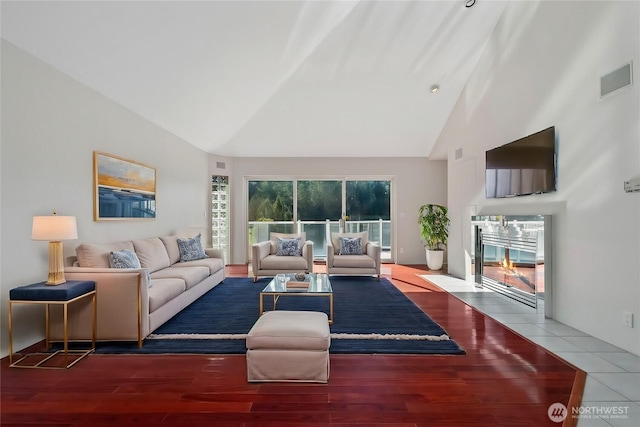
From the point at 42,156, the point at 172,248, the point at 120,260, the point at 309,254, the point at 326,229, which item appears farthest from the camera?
the point at 326,229

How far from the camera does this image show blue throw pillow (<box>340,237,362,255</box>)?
6051 millimetres

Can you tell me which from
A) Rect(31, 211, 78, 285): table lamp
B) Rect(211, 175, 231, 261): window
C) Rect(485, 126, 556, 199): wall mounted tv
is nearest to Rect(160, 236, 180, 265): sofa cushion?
Rect(31, 211, 78, 285): table lamp

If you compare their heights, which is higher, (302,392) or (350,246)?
(350,246)

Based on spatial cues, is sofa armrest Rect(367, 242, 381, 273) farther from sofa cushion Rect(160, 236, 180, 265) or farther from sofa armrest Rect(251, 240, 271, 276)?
sofa cushion Rect(160, 236, 180, 265)

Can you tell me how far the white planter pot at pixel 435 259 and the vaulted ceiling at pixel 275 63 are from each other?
2317 mm

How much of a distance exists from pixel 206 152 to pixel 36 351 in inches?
193

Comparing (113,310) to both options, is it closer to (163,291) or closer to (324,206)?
(163,291)

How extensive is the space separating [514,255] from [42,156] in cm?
536

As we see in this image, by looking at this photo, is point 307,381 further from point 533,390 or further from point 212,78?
point 212,78

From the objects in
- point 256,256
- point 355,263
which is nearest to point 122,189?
point 256,256

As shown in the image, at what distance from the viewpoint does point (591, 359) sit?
2643 millimetres

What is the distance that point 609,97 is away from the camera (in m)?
2.92

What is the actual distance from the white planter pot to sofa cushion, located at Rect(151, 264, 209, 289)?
4539 millimetres

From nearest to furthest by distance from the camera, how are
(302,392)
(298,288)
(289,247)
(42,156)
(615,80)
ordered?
(302,392) → (615,80) → (42,156) → (298,288) → (289,247)
